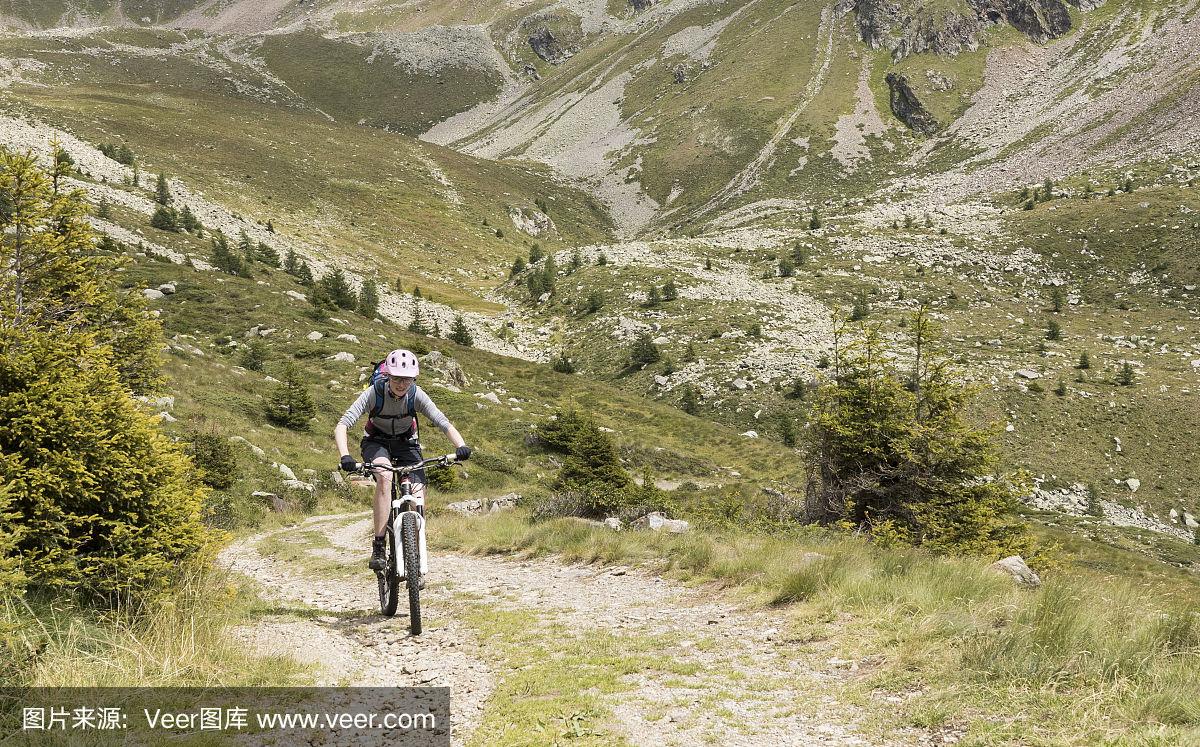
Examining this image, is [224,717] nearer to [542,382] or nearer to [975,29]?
[542,382]

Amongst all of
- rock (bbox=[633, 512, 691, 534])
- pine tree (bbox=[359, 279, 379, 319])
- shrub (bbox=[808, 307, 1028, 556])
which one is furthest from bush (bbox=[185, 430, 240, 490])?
A: pine tree (bbox=[359, 279, 379, 319])

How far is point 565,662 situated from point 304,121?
145298mm

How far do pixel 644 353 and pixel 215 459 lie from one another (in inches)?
1409

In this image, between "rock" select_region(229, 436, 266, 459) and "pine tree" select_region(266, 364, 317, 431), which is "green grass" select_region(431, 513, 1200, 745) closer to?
"rock" select_region(229, 436, 266, 459)

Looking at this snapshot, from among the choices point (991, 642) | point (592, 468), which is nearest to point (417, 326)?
point (592, 468)

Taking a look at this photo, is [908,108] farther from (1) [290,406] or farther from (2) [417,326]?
(1) [290,406]

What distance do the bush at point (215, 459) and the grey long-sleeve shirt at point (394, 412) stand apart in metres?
13.5

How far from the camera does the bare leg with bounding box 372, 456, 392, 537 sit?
722cm

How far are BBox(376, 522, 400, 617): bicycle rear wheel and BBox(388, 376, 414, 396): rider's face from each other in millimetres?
1637

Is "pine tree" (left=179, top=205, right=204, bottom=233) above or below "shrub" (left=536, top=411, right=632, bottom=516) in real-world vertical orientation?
above

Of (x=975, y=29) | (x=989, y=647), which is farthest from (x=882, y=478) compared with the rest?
(x=975, y=29)

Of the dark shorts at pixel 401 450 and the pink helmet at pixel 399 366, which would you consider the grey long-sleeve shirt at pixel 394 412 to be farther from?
the pink helmet at pixel 399 366

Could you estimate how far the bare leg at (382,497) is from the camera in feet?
23.7

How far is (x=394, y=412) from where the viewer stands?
24.4ft
